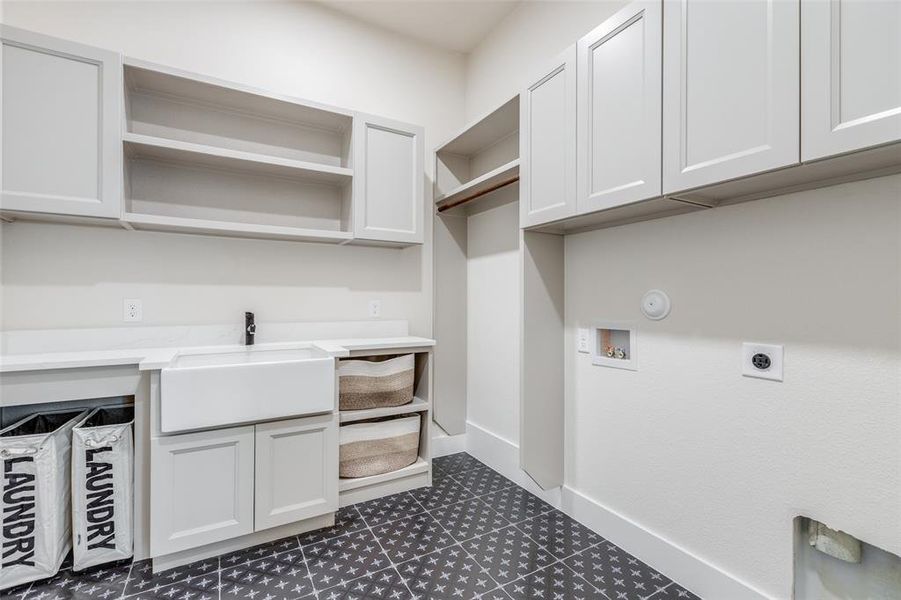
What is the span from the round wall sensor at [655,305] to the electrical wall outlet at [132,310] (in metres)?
2.51

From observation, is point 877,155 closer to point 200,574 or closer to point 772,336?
point 772,336

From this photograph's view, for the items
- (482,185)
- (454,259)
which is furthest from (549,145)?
(454,259)

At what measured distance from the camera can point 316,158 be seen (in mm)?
2627

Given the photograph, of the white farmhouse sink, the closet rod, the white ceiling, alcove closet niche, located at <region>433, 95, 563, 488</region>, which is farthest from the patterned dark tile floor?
the white ceiling

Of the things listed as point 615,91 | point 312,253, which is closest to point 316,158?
point 312,253

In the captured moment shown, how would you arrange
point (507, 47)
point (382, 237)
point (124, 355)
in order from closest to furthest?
Result: 1. point (124, 355)
2. point (382, 237)
3. point (507, 47)

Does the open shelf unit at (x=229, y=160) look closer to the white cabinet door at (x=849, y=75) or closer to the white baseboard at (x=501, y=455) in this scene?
the white baseboard at (x=501, y=455)

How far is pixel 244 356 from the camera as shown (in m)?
2.22

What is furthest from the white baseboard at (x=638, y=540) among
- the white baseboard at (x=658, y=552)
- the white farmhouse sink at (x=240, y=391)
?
the white farmhouse sink at (x=240, y=391)

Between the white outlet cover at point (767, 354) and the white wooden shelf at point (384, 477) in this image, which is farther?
the white wooden shelf at point (384, 477)

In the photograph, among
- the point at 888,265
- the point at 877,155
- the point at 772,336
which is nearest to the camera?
the point at 877,155

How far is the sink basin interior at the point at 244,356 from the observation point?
207cm

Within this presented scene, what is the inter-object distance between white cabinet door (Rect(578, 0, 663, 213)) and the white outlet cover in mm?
638

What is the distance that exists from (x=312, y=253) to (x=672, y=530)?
2366 mm
